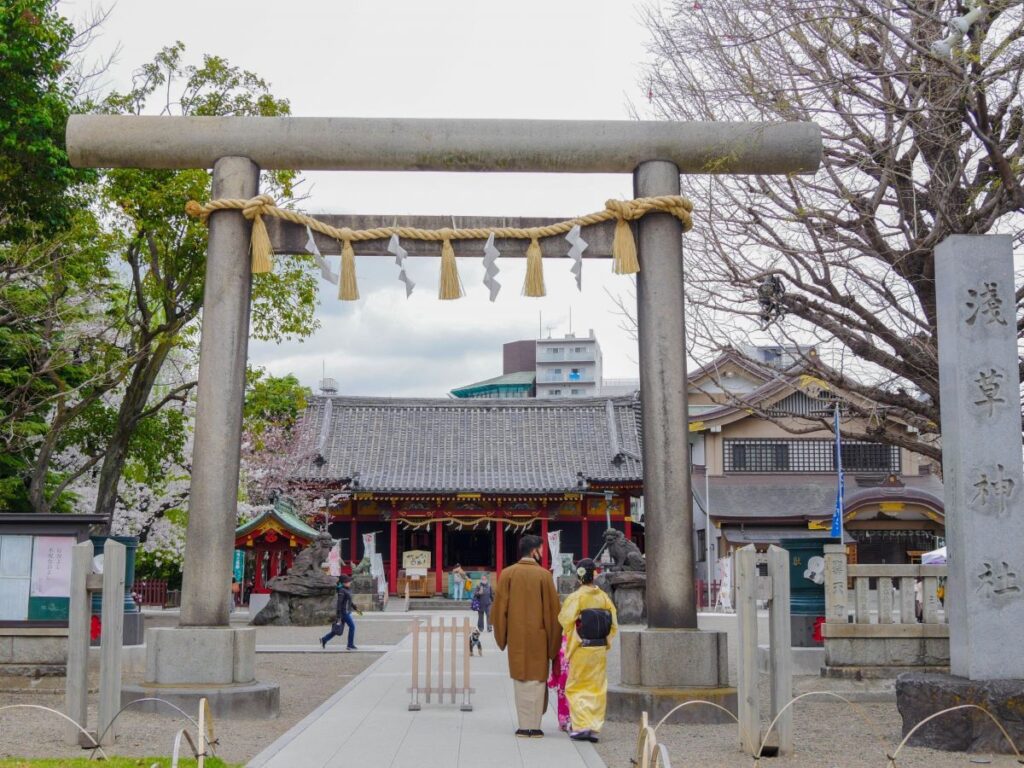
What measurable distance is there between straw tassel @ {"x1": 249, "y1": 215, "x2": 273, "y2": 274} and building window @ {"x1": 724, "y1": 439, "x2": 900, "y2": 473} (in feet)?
91.4

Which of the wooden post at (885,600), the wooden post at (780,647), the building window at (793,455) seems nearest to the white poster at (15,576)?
the wooden post at (780,647)

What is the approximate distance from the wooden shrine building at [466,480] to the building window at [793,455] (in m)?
3.60

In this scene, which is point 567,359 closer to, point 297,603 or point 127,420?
point 297,603

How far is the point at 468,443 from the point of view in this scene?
37.9 m

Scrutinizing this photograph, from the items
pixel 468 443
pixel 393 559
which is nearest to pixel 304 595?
pixel 393 559

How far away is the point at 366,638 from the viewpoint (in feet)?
70.0

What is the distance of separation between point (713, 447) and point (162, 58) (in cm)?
2418

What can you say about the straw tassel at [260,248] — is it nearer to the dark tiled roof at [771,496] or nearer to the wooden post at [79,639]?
the wooden post at [79,639]

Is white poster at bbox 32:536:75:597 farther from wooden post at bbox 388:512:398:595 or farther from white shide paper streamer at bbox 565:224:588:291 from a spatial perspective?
wooden post at bbox 388:512:398:595

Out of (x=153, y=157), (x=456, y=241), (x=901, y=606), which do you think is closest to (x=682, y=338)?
(x=456, y=241)

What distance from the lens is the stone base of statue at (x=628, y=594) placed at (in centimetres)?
2419

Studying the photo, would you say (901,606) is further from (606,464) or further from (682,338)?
(606,464)

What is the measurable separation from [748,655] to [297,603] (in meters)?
18.3

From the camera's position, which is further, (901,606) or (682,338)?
(901,606)
